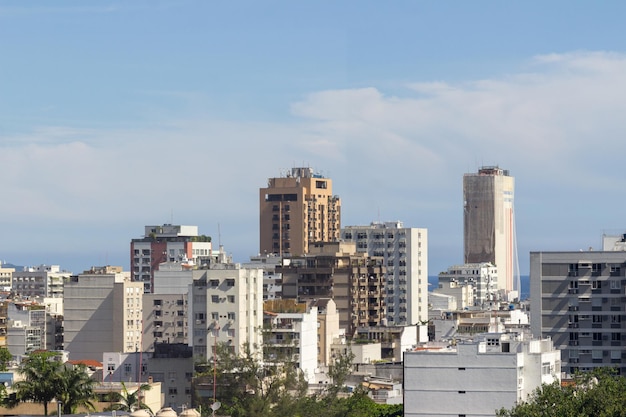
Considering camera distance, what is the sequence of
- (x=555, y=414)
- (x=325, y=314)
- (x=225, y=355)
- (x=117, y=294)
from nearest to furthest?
(x=555, y=414), (x=225, y=355), (x=325, y=314), (x=117, y=294)

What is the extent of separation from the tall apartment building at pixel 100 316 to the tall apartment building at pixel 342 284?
16273mm

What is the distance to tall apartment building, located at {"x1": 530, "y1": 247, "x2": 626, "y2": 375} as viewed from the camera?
121688 millimetres

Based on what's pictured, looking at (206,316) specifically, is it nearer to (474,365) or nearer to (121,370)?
(121,370)

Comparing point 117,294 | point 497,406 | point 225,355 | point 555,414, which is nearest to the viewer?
point 555,414

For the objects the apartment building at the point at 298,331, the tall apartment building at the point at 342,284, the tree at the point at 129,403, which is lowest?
the tree at the point at 129,403

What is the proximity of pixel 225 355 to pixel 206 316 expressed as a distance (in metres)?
33.8

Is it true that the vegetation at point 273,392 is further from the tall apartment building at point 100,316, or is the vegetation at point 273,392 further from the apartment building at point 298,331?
the tall apartment building at point 100,316

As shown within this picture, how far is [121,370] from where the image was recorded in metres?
138

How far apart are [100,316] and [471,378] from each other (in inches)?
3525

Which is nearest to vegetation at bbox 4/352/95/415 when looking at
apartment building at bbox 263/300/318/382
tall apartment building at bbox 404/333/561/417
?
tall apartment building at bbox 404/333/561/417

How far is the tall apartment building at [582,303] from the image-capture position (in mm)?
121688

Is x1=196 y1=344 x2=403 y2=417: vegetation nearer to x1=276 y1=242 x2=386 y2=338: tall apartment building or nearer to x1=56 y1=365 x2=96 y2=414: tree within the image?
x1=56 y1=365 x2=96 y2=414: tree

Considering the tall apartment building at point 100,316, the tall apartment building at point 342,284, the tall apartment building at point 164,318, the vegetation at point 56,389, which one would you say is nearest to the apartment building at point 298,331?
the tall apartment building at point 164,318

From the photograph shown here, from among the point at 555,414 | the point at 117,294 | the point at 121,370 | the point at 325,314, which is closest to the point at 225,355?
the point at 555,414
